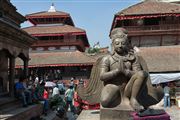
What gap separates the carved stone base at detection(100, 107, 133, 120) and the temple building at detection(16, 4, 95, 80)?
2913 centimetres

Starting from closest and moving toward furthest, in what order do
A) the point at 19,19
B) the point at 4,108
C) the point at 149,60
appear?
the point at 4,108 < the point at 19,19 < the point at 149,60

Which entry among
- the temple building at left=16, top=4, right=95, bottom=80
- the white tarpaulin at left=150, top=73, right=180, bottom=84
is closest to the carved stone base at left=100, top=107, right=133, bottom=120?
the white tarpaulin at left=150, top=73, right=180, bottom=84

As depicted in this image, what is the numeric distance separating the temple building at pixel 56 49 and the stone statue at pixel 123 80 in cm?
2904

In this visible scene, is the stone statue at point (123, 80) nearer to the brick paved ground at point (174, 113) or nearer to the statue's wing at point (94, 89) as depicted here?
the statue's wing at point (94, 89)

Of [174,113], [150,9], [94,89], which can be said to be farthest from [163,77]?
[94,89]

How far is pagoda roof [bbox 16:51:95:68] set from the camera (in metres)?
35.6

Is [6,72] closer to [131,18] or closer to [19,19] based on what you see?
[19,19]

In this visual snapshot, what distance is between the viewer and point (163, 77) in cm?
2181

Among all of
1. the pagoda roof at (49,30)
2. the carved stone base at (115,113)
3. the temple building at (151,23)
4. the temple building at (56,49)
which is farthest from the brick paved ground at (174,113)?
the pagoda roof at (49,30)

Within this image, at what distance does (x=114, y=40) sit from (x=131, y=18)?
86.9 ft

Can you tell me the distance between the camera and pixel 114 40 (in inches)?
241

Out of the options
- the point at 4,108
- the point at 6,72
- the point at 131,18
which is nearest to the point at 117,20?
the point at 131,18

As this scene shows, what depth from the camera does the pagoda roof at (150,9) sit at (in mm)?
32034

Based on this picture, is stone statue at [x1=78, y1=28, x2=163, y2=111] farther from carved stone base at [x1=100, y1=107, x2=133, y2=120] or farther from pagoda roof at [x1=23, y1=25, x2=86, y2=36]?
pagoda roof at [x1=23, y1=25, x2=86, y2=36]
